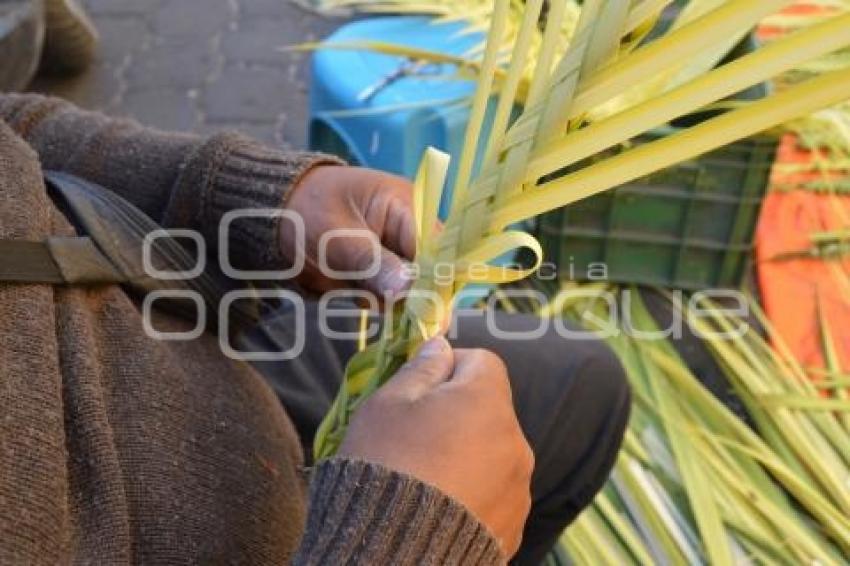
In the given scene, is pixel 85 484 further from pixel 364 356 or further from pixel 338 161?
pixel 338 161

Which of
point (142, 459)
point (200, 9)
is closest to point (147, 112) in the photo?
point (200, 9)

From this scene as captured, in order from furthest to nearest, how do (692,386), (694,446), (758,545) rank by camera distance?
(692,386) < (694,446) < (758,545)

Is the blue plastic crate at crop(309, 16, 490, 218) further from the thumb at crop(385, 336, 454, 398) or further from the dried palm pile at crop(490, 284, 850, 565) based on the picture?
the thumb at crop(385, 336, 454, 398)

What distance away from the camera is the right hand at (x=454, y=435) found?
2.24 feet

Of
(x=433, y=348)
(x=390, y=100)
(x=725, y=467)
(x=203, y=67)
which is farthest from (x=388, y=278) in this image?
(x=203, y=67)

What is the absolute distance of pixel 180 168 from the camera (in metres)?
0.98

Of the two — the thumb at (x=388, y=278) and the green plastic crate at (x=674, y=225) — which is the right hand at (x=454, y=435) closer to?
the thumb at (x=388, y=278)

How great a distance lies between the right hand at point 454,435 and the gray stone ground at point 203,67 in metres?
1.70

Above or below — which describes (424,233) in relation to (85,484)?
above

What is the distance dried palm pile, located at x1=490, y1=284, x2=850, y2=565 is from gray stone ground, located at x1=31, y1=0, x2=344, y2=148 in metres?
1.18

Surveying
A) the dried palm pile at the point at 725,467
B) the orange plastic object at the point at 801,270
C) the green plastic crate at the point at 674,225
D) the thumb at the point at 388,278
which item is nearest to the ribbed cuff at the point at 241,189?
the thumb at the point at 388,278

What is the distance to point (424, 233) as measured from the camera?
0.75 meters

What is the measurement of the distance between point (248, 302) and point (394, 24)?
976 millimetres

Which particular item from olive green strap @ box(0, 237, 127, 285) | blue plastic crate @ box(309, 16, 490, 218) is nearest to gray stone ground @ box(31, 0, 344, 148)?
blue plastic crate @ box(309, 16, 490, 218)
